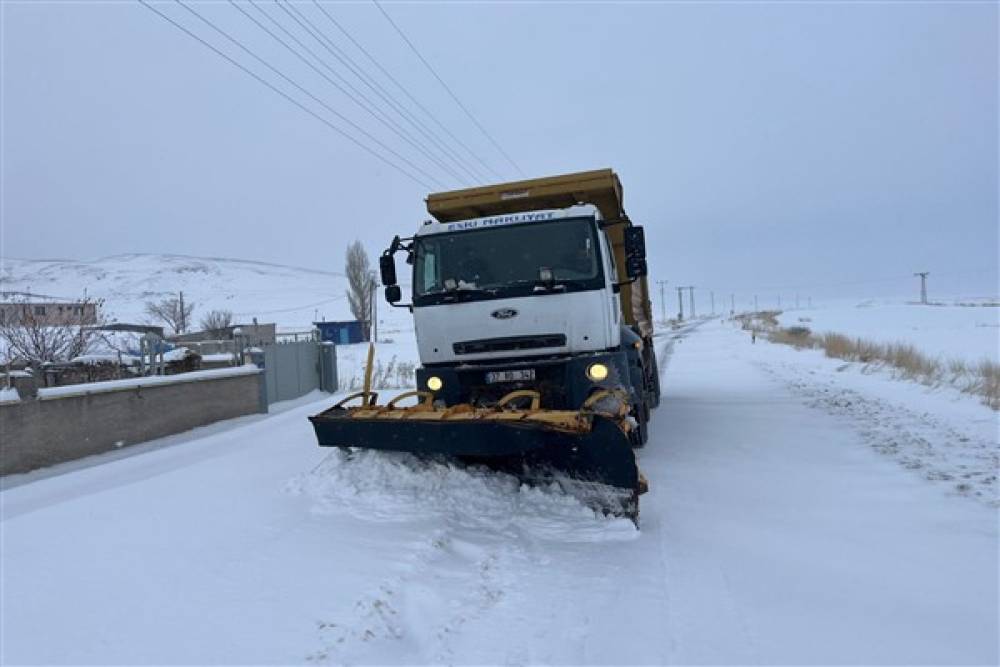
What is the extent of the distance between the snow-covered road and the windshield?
1.88 meters

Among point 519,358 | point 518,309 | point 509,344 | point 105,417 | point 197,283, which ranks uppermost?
point 197,283

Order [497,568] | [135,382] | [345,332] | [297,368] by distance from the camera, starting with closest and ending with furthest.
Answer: [497,568]
[135,382]
[297,368]
[345,332]

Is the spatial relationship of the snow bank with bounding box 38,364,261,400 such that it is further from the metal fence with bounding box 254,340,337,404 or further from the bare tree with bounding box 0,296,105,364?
the bare tree with bounding box 0,296,105,364

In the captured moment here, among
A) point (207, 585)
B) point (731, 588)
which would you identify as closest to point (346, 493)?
point (207, 585)

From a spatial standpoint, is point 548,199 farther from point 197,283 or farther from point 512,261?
point 197,283

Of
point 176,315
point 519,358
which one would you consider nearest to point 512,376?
point 519,358

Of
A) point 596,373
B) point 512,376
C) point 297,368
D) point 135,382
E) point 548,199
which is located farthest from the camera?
point 297,368

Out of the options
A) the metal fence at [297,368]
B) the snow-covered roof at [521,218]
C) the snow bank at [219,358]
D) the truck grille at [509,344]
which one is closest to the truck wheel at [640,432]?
the truck grille at [509,344]

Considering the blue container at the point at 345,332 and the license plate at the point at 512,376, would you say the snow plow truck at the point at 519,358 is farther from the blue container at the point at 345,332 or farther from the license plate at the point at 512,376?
the blue container at the point at 345,332

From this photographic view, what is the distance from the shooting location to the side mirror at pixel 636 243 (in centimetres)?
718

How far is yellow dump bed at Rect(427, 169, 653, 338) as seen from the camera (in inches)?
307

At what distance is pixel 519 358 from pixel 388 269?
2056mm

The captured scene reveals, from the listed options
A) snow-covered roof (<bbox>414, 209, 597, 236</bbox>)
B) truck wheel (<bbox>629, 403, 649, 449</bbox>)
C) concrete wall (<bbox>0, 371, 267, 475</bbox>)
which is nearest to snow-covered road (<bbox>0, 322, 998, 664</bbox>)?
truck wheel (<bbox>629, 403, 649, 449</bbox>)

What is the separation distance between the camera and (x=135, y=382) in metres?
9.84
